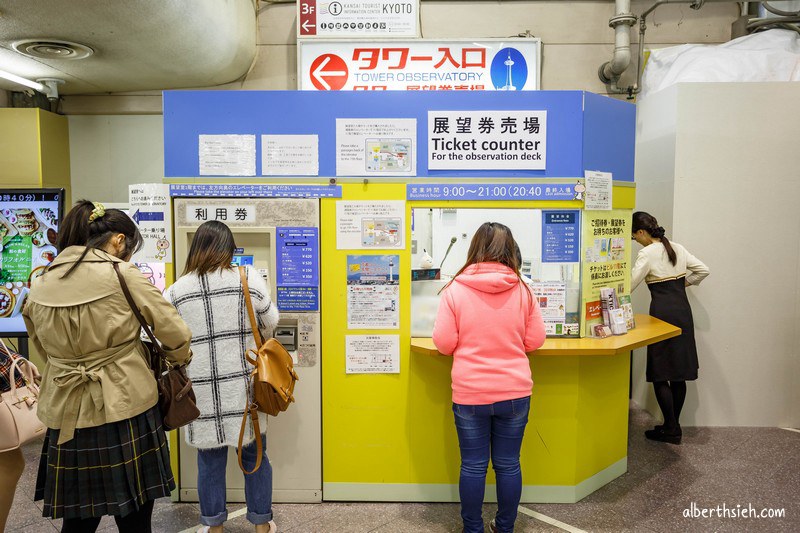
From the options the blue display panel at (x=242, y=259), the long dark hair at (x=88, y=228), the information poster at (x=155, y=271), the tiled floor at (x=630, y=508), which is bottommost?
the tiled floor at (x=630, y=508)

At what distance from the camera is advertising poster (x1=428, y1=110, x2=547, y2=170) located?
116 inches

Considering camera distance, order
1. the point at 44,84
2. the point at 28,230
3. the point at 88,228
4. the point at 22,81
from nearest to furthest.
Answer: the point at 88,228, the point at 28,230, the point at 22,81, the point at 44,84

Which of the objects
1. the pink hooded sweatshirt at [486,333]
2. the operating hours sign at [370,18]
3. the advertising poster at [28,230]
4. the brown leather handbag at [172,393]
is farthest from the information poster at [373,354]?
the operating hours sign at [370,18]

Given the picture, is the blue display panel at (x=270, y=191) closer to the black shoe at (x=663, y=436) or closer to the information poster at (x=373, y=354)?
the information poster at (x=373, y=354)

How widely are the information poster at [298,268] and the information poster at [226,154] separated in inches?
15.9

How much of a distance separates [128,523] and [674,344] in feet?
11.3

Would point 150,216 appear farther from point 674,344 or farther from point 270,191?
point 674,344

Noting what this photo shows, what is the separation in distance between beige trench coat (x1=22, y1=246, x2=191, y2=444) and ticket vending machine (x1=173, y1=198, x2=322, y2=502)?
1.03 meters

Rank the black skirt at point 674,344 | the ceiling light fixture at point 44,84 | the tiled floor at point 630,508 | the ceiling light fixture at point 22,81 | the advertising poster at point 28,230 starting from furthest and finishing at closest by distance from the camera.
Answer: the ceiling light fixture at point 44,84 < the ceiling light fixture at point 22,81 < the black skirt at point 674,344 < the advertising poster at point 28,230 < the tiled floor at point 630,508

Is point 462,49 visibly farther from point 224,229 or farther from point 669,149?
point 224,229

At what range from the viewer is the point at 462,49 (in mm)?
4621

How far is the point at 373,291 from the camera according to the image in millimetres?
3018

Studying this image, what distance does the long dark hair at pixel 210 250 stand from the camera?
2338mm

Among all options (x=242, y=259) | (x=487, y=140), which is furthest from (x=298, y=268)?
(x=487, y=140)
